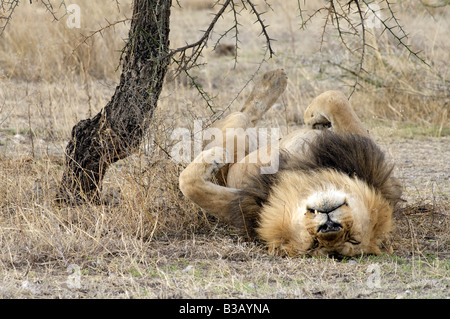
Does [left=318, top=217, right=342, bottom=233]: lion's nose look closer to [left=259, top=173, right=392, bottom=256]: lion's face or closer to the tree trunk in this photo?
[left=259, top=173, right=392, bottom=256]: lion's face

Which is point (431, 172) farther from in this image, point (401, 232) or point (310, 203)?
point (310, 203)

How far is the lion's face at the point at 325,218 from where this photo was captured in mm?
3479

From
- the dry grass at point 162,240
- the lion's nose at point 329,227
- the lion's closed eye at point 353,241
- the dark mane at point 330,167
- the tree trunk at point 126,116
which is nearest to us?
the dry grass at point 162,240

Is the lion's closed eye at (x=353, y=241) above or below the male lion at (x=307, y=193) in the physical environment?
below

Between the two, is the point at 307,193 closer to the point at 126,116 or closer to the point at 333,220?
the point at 333,220

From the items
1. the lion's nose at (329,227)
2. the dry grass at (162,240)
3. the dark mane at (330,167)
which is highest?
the dark mane at (330,167)

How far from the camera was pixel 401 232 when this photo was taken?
4.46m

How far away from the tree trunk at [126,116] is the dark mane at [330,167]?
89 centimetres

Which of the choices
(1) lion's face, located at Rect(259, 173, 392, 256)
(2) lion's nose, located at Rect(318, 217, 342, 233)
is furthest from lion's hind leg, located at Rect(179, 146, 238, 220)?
(2) lion's nose, located at Rect(318, 217, 342, 233)

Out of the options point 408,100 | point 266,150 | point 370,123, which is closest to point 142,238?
point 266,150

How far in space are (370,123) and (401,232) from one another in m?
3.63

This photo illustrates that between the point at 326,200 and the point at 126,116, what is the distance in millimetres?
1816

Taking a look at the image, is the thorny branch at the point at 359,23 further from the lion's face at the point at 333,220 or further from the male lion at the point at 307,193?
the lion's face at the point at 333,220

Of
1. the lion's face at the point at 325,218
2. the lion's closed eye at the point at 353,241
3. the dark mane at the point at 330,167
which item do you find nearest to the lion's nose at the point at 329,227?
the lion's face at the point at 325,218
